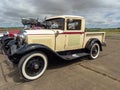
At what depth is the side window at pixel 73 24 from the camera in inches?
202

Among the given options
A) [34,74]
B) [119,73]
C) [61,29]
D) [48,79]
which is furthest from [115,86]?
[61,29]

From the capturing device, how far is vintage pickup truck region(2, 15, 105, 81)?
392 cm

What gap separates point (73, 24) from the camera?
5.32 m

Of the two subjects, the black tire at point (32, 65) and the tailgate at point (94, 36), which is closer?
the black tire at point (32, 65)

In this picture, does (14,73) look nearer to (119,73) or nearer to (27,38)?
(27,38)

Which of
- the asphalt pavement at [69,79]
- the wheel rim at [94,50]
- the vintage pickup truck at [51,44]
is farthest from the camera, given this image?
the wheel rim at [94,50]

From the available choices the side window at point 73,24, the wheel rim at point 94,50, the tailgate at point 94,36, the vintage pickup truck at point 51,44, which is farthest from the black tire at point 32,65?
the wheel rim at point 94,50

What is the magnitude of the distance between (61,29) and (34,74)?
1976 mm

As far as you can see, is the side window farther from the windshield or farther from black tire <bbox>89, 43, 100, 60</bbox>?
black tire <bbox>89, 43, 100, 60</bbox>

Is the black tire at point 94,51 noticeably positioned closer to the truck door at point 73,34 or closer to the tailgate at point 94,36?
the tailgate at point 94,36

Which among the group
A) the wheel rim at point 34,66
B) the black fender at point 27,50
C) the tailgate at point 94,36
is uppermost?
the tailgate at point 94,36

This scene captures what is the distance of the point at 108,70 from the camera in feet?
15.2

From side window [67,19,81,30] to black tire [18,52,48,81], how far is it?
168 centimetres

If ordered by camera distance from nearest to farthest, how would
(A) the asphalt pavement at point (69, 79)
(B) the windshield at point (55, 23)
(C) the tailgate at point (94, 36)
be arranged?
(A) the asphalt pavement at point (69, 79) < (B) the windshield at point (55, 23) < (C) the tailgate at point (94, 36)
